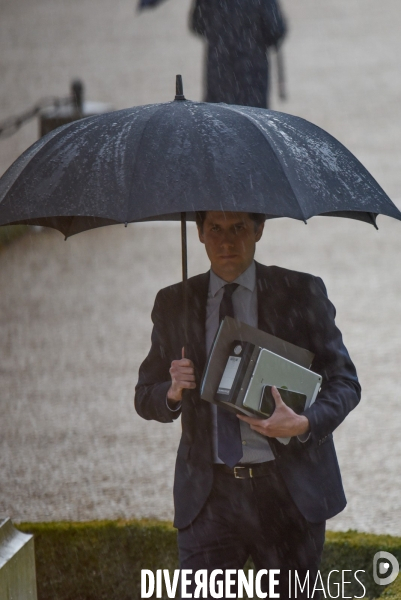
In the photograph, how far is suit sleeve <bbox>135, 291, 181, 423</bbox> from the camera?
9.86 feet

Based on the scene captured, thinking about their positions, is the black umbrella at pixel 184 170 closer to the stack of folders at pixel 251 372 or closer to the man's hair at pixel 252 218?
the man's hair at pixel 252 218

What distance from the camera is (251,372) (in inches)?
110

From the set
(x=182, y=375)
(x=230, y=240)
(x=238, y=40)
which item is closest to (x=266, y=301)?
(x=230, y=240)

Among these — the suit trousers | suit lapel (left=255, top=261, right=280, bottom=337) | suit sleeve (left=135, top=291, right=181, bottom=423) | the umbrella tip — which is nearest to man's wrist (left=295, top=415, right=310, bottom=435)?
the suit trousers

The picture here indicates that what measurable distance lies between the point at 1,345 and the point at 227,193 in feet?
21.0

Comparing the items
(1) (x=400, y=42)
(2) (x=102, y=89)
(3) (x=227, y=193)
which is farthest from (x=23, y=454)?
(1) (x=400, y=42)

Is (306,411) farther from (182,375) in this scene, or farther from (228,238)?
(228,238)

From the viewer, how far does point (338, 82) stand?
20766mm

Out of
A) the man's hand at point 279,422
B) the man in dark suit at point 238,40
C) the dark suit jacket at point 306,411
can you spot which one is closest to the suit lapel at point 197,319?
the dark suit jacket at point 306,411

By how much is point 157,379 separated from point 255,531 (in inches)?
22.4

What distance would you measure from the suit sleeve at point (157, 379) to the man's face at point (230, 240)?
24 cm

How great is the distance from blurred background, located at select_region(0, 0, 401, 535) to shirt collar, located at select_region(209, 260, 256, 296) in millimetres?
2410

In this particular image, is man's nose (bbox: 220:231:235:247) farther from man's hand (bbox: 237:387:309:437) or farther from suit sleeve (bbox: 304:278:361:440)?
man's hand (bbox: 237:387:309:437)

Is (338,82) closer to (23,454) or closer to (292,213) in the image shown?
(23,454)
